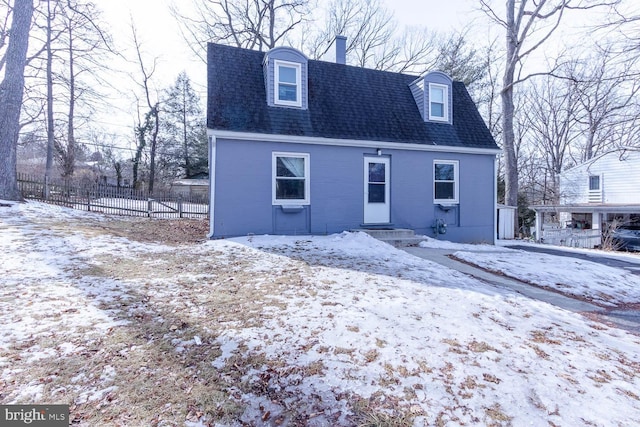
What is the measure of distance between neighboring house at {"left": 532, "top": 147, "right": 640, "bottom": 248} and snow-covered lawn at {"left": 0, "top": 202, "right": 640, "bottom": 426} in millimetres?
15124

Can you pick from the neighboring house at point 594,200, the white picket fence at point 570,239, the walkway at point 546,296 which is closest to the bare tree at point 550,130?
the neighboring house at point 594,200

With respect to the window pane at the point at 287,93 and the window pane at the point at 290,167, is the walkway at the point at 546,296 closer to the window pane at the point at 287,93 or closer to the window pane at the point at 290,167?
the window pane at the point at 290,167

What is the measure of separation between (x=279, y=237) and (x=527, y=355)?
640cm

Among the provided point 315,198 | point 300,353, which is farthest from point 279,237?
point 300,353

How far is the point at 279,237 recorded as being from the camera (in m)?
8.67

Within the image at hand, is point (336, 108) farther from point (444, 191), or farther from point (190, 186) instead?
point (190, 186)

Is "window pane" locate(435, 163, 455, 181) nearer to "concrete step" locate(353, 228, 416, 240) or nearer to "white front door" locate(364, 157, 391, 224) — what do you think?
"white front door" locate(364, 157, 391, 224)

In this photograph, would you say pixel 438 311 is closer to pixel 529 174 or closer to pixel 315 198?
pixel 315 198

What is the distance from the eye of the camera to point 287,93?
9562 mm

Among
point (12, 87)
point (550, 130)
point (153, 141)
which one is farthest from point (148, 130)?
point (550, 130)

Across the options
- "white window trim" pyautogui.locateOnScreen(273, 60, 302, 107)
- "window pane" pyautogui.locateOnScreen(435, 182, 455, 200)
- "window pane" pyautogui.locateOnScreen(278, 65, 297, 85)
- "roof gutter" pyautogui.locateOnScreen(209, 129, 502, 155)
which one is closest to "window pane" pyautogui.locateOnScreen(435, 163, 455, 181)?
"window pane" pyautogui.locateOnScreen(435, 182, 455, 200)

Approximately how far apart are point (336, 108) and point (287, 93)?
1.56m

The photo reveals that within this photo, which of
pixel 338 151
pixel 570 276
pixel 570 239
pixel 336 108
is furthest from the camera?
pixel 570 239

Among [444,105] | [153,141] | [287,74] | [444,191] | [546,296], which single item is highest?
[153,141]
